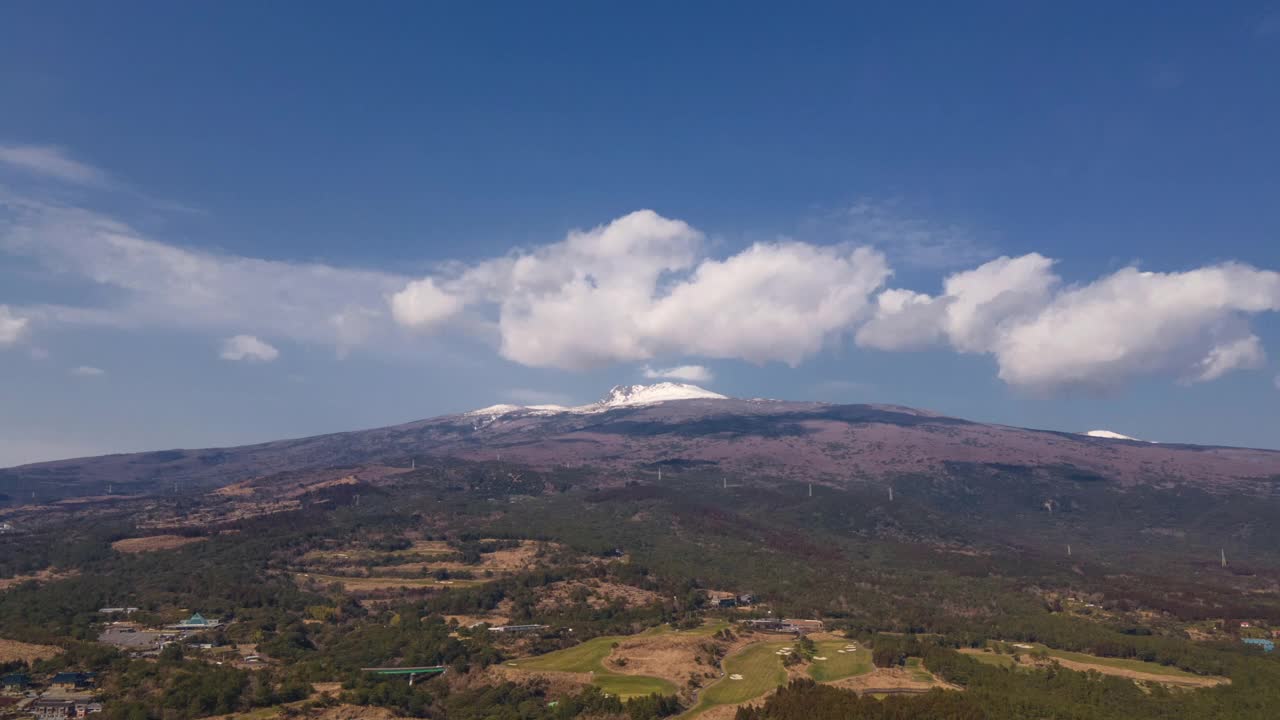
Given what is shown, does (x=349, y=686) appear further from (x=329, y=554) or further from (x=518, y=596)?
(x=329, y=554)

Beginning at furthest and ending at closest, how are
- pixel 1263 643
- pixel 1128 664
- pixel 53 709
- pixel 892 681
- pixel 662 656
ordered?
pixel 1263 643
pixel 1128 664
pixel 662 656
pixel 892 681
pixel 53 709

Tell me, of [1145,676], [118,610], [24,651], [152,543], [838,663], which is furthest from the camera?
[152,543]

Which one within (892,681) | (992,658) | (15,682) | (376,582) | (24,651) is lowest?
(992,658)

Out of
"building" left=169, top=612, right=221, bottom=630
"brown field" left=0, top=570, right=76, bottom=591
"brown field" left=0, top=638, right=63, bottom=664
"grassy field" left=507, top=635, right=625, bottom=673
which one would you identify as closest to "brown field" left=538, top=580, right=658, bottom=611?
"grassy field" left=507, top=635, right=625, bottom=673

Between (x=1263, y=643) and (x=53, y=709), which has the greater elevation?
(x=53, y=709)

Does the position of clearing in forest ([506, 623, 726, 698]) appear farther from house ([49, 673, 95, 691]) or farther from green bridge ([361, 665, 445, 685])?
house ([49, 673, 95, 691])

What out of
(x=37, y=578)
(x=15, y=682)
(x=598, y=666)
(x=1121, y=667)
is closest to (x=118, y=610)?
(x=37, y=578)

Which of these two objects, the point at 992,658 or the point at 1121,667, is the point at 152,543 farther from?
the point at 1121,667

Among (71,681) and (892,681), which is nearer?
(71,681)
